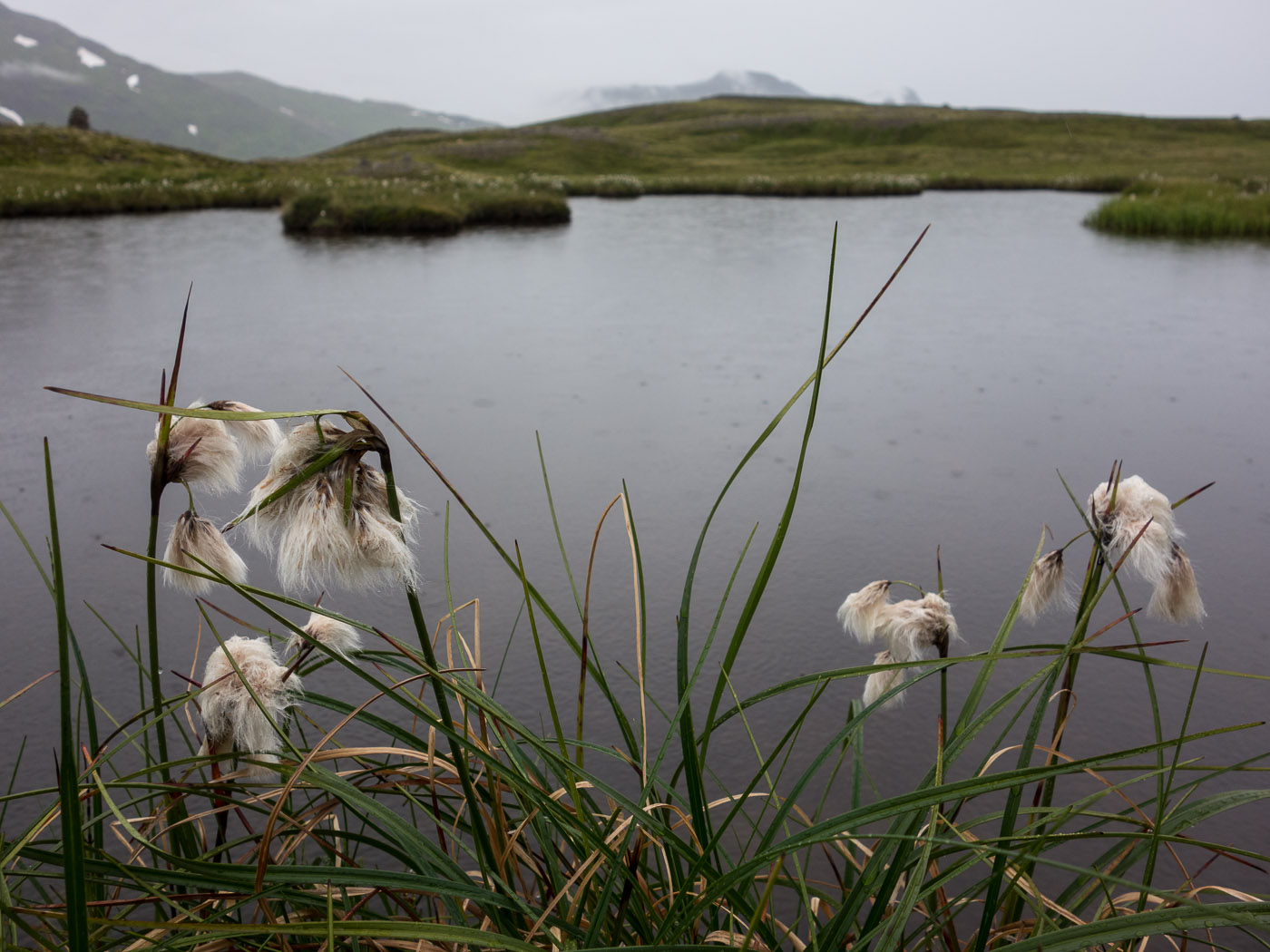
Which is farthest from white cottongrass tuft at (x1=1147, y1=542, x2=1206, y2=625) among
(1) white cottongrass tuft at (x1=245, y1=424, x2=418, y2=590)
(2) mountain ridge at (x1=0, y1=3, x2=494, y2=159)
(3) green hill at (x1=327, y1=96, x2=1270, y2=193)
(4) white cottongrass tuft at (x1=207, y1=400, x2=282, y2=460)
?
(2) mountain ridge at (x1=0, y1=3, x2=494, y2=159)

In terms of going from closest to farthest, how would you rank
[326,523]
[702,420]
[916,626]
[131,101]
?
[326,523] → [916,626] → [702,420] → [131,101]

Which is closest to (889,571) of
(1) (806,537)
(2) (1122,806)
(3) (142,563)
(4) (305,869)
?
(1) (806,537)

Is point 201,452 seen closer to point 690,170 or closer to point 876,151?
point 690,170

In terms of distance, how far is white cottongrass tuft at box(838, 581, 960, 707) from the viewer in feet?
2.75

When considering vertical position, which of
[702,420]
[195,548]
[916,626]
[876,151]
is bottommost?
[702,420]

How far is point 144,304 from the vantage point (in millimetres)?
4258

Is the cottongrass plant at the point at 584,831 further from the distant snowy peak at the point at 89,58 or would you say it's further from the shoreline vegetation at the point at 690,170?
the distant snowy peak at the point at 89,58

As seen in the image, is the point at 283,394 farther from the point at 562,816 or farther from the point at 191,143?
the point at 191,143

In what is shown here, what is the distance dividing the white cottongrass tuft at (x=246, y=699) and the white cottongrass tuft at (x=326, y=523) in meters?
0.15

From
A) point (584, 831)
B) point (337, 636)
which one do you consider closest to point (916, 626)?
point (584, 831)

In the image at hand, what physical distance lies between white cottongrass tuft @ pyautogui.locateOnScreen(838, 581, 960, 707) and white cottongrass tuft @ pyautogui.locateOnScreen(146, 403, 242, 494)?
61 centimetres

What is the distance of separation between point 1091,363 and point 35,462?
3.62 m

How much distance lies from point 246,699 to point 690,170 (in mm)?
20018

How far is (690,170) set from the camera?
19.4m
